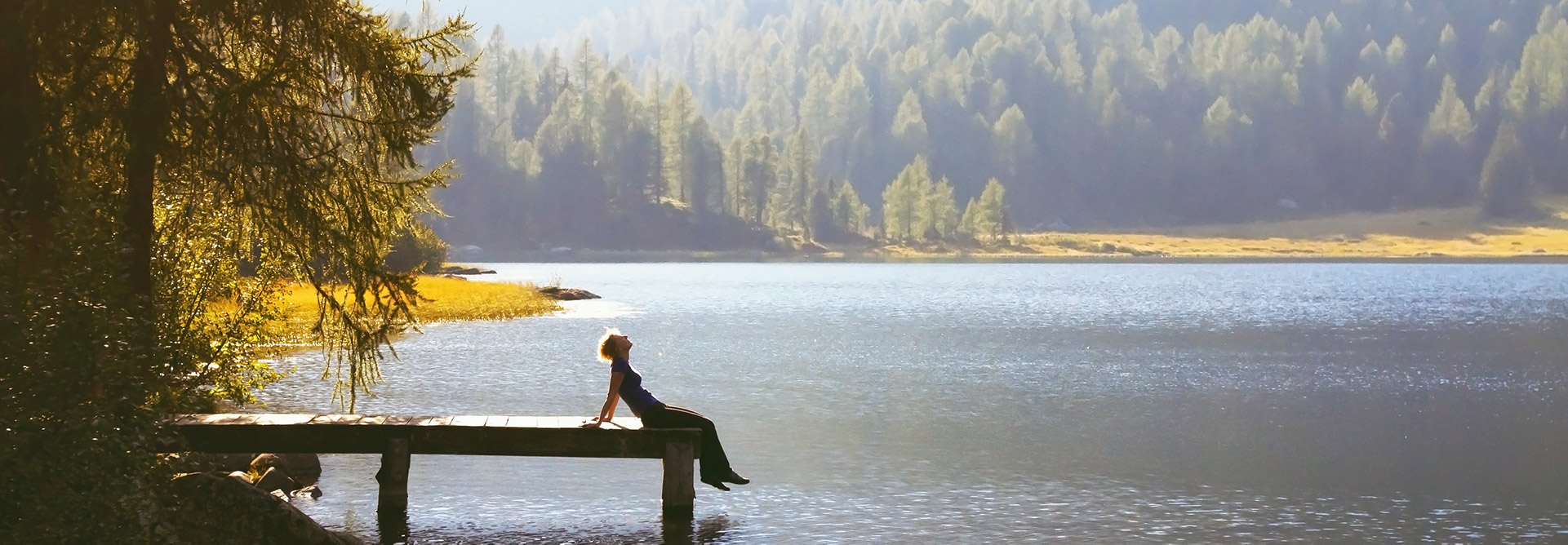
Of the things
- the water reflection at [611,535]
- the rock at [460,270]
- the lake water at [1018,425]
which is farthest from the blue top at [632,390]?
the rock at [460,270]

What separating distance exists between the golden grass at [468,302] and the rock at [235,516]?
42.3m

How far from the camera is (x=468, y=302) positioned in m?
80.4

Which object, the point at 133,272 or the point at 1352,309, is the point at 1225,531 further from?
the point at 1352,309

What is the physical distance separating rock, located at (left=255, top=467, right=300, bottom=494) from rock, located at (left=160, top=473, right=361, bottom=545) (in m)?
5.56

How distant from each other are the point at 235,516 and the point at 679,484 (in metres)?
6.77

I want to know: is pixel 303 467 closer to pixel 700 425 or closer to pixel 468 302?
pixel 700 425

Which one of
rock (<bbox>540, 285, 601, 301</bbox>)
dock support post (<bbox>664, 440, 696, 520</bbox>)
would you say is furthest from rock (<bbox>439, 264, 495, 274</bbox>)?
dock support post (<bbox>664, 440, 696, 520</bbox>)

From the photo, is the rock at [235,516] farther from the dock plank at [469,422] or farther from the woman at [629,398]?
the woman at [629,398]

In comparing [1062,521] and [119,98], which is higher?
[119,98]

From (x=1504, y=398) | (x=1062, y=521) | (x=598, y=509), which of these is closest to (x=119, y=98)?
(x=598, y=509)

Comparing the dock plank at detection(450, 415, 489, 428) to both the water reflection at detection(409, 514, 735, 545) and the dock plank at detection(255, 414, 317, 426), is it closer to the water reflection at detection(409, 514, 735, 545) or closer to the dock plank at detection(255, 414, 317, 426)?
the water reflection at detection(409, 514, 735, 545)

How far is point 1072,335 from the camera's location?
7312cm

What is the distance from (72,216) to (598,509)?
1209cm

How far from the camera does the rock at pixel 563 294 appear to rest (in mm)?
99000
